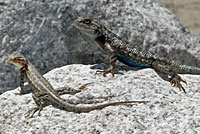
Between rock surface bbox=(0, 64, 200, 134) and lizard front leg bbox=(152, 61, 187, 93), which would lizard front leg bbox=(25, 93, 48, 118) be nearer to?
rock surface bbox=(0, 64, 200, 134)

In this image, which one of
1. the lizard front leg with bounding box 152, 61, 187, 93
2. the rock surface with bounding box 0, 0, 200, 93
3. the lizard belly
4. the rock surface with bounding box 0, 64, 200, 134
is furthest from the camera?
the rock surface with bounding box 0, 0, 200, 93

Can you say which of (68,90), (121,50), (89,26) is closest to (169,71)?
(121,50)

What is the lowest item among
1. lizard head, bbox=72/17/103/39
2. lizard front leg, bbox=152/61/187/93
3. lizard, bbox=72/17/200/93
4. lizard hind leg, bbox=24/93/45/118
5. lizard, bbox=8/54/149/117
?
lizard hind leg, bbox=24/93/45/118

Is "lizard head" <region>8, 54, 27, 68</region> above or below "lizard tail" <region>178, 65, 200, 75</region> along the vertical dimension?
above

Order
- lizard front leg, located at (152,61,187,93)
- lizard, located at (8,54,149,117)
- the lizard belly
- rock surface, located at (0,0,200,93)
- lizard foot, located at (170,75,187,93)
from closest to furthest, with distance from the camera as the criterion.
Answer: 1. lizard, located at (8,54,149,117)
2. lizard foot, located at (170,75,187,93)
3. lizard front leg, located at (152,61,187,93)
4. the lizard belly
5. rock surface, located at (0,0,200,93)

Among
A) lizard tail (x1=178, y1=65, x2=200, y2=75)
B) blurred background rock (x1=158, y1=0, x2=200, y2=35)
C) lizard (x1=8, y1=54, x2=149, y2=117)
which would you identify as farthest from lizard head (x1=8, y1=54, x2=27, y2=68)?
blurred background rock (x1=158, y1=0, x2=200, y2=35)

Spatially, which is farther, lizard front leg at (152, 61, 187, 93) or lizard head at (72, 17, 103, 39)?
lizard head at (72, 17, 103, 39)

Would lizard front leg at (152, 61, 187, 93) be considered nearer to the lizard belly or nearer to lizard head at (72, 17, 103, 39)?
the lizard belly
